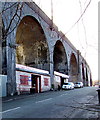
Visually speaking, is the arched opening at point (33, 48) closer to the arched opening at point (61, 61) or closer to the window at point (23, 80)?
the window at point (23, 80)

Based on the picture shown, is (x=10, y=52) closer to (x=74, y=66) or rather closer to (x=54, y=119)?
(x=54, y=119)

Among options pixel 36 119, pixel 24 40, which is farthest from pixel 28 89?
pixel 36 119

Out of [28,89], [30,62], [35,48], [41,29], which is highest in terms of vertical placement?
[41,29]

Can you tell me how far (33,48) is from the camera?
142 ft

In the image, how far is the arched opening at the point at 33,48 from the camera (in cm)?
4131

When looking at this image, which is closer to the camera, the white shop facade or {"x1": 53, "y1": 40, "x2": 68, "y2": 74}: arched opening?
the white shop facade

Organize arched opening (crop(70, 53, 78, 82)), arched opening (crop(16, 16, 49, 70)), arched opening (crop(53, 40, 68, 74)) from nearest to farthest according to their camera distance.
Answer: arched opening (crop(16, 16, 49, 70)), arched opening (crop(53, 40, 68, 74)), arched opening (crop(70, 53, 78, 82))

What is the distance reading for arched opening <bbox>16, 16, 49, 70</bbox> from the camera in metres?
41.3

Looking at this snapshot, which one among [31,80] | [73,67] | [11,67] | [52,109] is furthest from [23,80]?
[73,67]

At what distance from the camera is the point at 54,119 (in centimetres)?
834

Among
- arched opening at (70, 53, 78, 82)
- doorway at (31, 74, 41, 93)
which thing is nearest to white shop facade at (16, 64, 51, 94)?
doorway at (31, 74, 41, 93)

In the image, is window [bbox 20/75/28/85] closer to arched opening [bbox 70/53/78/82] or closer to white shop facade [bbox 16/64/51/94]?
white shop facade [bbox 16/64/51/94]

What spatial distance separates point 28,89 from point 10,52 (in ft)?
23.1

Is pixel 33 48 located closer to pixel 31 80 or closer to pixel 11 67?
pixel 31 80
